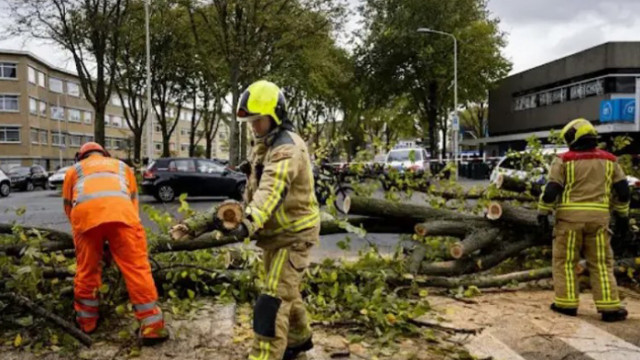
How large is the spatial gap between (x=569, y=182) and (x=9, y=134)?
5561cm

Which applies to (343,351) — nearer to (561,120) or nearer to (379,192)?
(379,192)

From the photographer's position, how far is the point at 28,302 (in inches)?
160

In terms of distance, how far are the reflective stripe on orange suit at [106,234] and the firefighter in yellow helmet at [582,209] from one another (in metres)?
3.35

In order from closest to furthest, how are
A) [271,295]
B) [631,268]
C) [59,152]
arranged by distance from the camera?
[271,295] < [631,268] < [59,152]

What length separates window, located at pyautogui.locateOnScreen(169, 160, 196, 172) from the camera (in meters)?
17.3

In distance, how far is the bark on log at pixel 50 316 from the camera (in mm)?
3922

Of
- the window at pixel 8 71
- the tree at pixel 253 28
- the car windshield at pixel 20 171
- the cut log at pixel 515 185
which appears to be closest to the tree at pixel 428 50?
the tree at pixel 253 28

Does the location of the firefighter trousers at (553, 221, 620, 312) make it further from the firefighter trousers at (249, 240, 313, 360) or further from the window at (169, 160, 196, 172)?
the window at (169, 160, 196, 172)

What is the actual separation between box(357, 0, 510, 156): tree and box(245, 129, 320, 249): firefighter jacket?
94.2ft

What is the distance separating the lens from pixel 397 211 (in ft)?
19.4

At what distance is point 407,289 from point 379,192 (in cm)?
177

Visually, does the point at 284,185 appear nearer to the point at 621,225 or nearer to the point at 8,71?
the point at 621,225

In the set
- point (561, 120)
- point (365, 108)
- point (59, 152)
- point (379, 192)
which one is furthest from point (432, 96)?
point (59, 152)

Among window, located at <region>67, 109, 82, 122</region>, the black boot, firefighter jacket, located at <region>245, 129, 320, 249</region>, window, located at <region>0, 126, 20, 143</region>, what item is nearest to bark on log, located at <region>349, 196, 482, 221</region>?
the black boot
